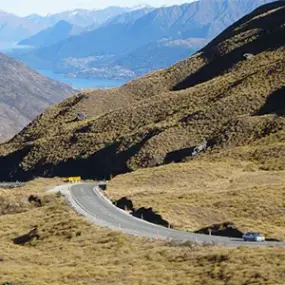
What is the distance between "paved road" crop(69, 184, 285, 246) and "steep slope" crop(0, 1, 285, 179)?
19055mm

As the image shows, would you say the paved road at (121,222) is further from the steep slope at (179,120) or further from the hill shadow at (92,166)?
the hill shadow at (92,166)

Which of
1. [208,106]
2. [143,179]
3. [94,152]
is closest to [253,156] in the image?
[143,179]

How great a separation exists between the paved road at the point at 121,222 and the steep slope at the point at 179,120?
19055 millimetres

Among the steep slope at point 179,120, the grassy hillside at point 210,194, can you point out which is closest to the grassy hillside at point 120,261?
the grassy hillside at point 210,194

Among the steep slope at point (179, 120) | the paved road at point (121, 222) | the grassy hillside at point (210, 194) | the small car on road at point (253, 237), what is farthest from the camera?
the steep slope at point (179, 120)

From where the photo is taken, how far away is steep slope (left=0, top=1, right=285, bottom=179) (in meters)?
81.9

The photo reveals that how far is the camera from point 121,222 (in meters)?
47.6

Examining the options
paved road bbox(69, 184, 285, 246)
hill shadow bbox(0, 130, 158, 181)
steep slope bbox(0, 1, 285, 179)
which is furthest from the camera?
hill shadow bbox(0, 130, 158, 181)

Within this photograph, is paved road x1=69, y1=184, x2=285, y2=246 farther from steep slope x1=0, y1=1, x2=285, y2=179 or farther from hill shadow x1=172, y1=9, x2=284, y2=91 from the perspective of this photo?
hill shadow x1=172, y1=9, x2=284, y2=91

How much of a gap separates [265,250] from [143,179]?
113 feet

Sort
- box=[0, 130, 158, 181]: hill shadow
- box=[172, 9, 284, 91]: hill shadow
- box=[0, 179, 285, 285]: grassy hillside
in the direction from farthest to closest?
box=[172, 9, 284, 91]: hill shadow
box=[0, 130, 158, 181]: hill shadow
box=[0, 179, 285, 285]: grassy hillside

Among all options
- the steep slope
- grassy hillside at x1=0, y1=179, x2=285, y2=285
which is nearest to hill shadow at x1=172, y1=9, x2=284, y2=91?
the steep slope

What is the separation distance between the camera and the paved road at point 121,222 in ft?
131

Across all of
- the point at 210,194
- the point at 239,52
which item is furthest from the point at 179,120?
the point at 210,194
